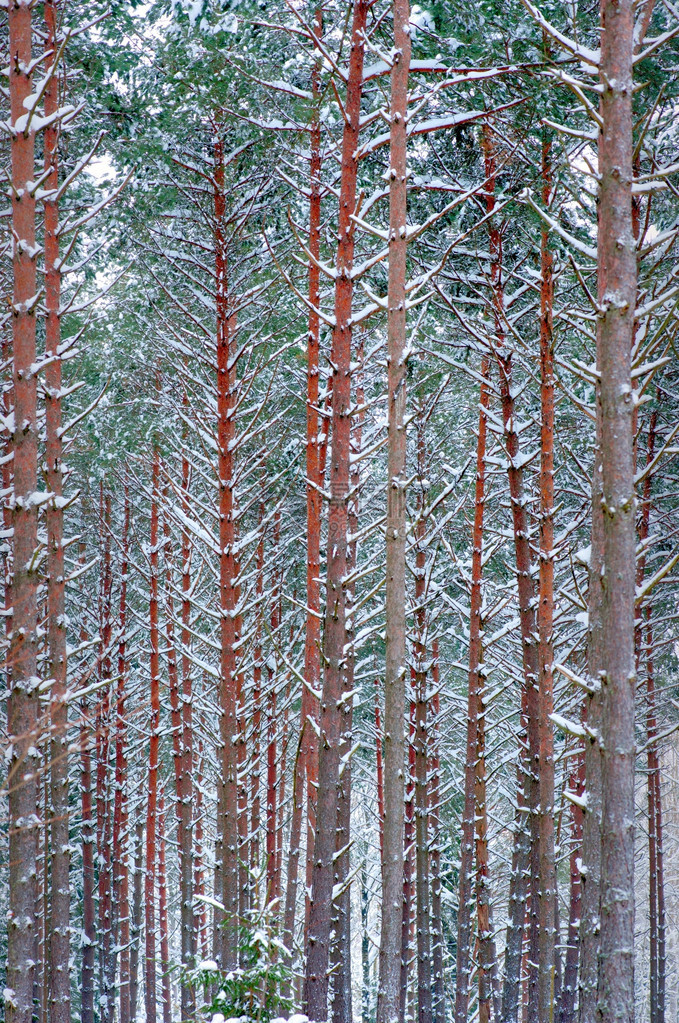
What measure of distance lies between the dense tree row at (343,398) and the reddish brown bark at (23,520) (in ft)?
0.09

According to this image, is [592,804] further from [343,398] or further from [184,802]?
[184,802]

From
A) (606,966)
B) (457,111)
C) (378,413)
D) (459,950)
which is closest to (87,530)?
(378,413)

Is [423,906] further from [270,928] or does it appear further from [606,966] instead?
[606,966]

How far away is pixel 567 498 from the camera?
576 inches

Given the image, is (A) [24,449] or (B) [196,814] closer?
(A) [24,449]

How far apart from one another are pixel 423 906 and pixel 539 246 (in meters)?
10.2

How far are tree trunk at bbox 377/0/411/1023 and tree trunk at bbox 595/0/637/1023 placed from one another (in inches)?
83.2

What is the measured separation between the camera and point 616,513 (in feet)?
15.6

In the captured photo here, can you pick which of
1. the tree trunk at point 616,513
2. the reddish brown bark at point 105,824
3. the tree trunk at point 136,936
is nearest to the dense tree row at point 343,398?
the tree trunk at point 616,513

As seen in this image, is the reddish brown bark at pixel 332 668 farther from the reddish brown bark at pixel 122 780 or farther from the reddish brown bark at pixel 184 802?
the reddish brown bark at pixel 122 780

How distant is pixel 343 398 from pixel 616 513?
3.41m

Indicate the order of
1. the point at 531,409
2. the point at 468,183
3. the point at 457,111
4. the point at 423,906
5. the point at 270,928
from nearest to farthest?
1. the point at 270,928
2. the point at 457,111
3. the point at 468,183
4. the point at 531,409
5. the point at 423,906

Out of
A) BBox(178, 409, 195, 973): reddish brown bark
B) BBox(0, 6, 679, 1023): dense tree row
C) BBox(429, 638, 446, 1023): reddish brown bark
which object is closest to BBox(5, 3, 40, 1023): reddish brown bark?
BBox(0, 6, 679, 1023): dense tree row

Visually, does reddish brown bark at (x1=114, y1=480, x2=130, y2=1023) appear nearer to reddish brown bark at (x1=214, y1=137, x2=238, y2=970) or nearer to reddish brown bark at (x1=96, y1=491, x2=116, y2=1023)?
reddish brown bark at (x1=96, y1=491, x2=116, y2=1023)
